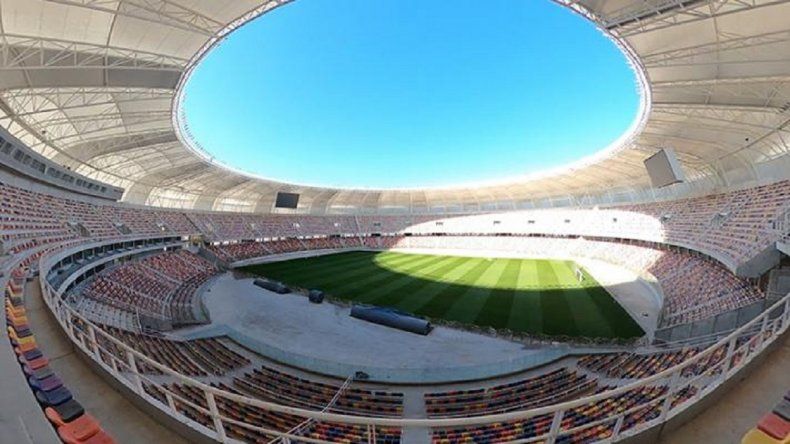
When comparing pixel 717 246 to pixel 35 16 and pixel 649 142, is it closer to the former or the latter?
pixel 649 142

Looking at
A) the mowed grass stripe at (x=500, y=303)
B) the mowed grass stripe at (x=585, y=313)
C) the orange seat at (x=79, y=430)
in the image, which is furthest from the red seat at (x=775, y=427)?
the mowed grass stripe at (x=500, y=303)

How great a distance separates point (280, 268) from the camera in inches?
1528

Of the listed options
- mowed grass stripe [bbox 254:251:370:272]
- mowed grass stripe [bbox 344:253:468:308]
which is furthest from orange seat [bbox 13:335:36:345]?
mowed grass stripe [bbox 254:251:370:272]

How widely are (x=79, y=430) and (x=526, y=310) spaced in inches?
892

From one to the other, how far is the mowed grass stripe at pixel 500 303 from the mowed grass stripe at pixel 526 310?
0.32 metres

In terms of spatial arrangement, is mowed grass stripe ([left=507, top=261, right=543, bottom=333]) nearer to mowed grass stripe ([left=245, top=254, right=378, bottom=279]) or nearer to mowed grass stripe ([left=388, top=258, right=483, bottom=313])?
mowed grass stripe ([left=388, top=258, right=483, bottom=313])

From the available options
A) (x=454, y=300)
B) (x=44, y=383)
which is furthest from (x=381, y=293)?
(x=44, y=383)

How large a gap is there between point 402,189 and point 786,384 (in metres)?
53.7

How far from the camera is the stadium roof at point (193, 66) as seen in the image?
1397 centimetres

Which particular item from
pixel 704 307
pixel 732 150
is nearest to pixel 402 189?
pixel 732 150

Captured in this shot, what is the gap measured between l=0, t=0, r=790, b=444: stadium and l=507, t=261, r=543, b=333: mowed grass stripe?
11.2 inches

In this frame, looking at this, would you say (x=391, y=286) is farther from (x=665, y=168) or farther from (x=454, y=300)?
(x=665, y=168)

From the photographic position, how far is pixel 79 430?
3.14m

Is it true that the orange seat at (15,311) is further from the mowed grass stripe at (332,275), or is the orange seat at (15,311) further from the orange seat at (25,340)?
the mowed grass stripe at (332,275)
